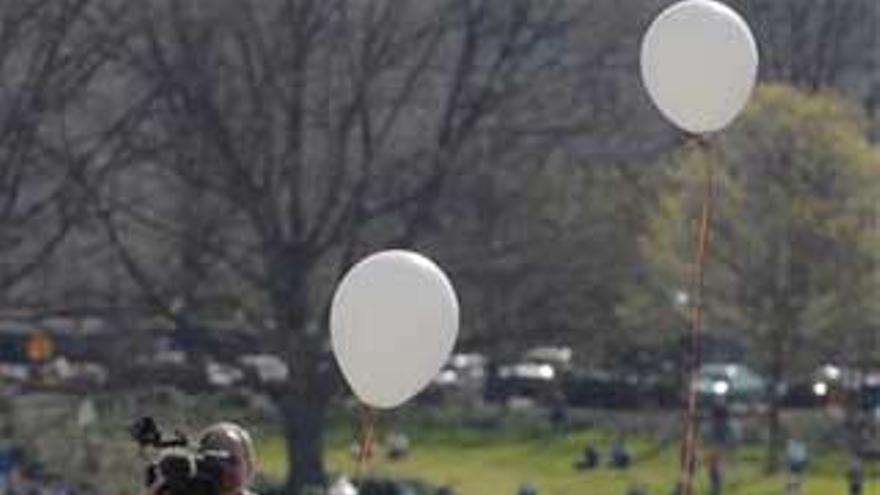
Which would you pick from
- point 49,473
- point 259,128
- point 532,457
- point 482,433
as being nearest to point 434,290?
point 49,473

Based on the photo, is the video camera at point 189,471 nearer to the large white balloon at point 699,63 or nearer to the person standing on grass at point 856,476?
the large white balloon at point 699,63

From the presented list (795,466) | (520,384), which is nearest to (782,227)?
(795,466)

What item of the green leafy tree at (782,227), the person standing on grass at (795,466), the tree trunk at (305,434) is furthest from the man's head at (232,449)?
the green leafy tree at (782,227)

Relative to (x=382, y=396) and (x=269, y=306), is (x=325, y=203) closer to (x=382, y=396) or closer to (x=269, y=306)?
(x=269, y=306)

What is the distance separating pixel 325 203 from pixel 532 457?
701cm

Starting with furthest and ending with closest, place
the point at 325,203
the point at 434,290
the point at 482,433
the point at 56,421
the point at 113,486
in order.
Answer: the point at 482,433
the point at 325,203
the point at 56,421
the point at 113,486
the point at 434,290

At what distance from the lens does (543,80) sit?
3697 cm

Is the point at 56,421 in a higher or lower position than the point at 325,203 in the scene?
lower

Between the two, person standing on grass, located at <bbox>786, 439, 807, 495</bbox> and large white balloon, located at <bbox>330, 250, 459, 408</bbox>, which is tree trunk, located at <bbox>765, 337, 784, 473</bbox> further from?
large white balloon, located at <bbox>330, 250, 459, 408</bbox>

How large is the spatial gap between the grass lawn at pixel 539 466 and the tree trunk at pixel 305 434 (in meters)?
1.23

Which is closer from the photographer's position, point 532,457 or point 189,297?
point 189,297

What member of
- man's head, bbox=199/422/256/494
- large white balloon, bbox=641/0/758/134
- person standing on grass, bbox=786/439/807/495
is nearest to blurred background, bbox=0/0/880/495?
person standing on grass, bbox=786/439/807/495

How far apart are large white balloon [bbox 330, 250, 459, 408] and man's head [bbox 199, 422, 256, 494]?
2930mm

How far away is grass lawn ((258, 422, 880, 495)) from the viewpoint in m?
37.2
